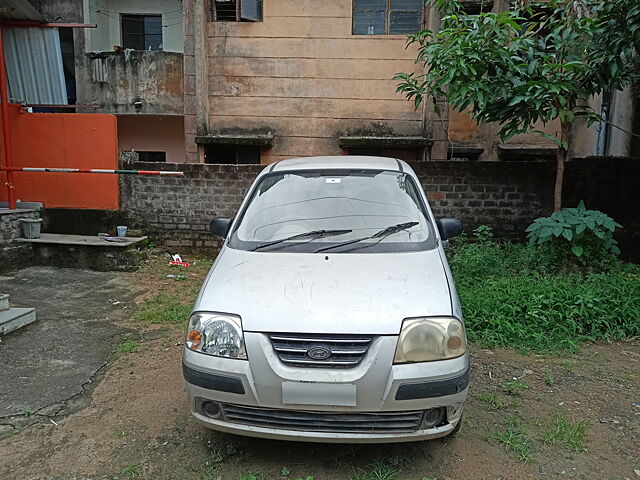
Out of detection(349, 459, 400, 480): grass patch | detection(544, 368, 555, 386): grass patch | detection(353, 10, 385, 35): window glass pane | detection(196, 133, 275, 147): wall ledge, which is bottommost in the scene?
detection(544, 368, 555, 386): grass patch

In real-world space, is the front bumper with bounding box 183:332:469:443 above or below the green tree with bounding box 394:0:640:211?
below

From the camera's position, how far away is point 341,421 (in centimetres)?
225

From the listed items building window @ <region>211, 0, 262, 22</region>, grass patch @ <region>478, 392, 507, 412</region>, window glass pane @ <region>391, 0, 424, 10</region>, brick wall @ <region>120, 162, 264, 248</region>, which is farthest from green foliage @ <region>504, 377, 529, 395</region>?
building window @ <region>211, 0, 262, 22</region>

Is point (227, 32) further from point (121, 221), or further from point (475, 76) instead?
point (475, 76)

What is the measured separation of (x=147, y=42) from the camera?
48.3ft

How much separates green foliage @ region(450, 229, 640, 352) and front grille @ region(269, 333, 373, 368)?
2402 millimetres

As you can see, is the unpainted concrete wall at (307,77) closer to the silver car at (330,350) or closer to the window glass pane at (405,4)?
the window glass pane at (405,4)

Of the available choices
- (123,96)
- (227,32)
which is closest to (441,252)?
(227,32)

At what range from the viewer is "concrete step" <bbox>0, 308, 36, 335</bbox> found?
4.29 m

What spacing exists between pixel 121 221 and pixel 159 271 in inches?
49.7

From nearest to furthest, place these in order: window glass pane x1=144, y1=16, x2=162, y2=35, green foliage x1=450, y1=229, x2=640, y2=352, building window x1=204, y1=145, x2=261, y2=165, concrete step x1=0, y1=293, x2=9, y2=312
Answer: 1. green foliage x1=450, y1=229, x2=640, y2=352
2. concrete step x1=0, y1=293, x2=9, y2=312
3. building window x1=204, y1=145, x2=261, y2=165
4. window glass pane x1=144, y1=16, x2=162, y2=35

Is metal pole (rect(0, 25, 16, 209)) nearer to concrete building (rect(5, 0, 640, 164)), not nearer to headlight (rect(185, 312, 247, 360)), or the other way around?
concrete building (rect(5, 0, 640, 164))

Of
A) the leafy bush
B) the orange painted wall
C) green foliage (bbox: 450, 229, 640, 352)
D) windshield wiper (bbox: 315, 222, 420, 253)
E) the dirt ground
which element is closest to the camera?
the dirt ground

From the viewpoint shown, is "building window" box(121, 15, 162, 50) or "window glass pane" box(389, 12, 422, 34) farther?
"building window" box(121, 15, 162, 50)
